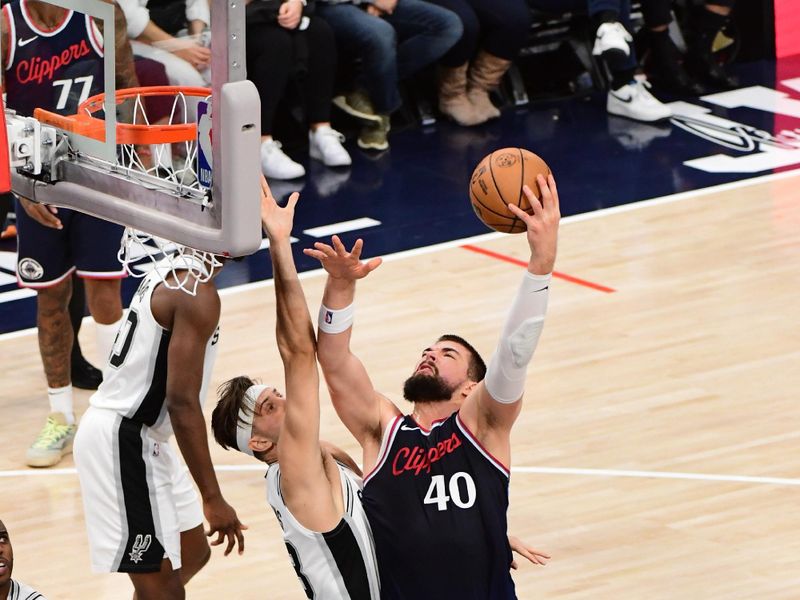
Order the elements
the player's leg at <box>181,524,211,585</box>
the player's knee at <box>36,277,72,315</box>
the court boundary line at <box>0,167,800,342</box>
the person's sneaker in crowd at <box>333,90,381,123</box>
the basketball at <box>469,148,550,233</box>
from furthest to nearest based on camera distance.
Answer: the person's sneaker in crowd at <box>333,90,381,123</box>, the court boundary line at <box>0,167,800,342</box>, the player's knee at <box>36,277,72,315</box>, the player's leg at <box>181,524,211,585</box>, the basketball at <box>469,148,550,233</box>

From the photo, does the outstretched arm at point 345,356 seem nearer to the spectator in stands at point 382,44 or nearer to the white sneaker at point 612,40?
the spectator in stands at point 382,44

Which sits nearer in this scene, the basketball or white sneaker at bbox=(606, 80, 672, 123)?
the basketball

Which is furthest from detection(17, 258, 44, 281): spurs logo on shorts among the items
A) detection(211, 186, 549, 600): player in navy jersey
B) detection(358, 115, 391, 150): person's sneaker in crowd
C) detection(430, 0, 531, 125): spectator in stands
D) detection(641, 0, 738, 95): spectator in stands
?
detection(641, 0, 738, 95): spectator in stands

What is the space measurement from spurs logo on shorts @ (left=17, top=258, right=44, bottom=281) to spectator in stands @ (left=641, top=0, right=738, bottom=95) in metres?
6.32

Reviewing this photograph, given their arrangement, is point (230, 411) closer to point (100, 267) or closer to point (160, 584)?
point (160, 584)

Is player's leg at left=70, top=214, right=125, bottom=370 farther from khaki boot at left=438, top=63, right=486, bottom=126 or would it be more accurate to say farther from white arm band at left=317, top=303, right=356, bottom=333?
khaki boot at left=438, top=63, right=486, bottom=126

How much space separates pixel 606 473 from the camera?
6672mm

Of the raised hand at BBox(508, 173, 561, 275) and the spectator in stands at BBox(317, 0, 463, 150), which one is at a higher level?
the raised hand at BBox(508, 173, 561, 275)

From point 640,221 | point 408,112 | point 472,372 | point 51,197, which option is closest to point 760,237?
point 640,221

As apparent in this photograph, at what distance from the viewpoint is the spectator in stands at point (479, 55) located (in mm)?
11328

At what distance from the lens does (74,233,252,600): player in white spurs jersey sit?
5168mm

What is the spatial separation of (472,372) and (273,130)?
6.69 metres

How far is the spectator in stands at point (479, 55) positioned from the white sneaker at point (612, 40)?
512 millimetres

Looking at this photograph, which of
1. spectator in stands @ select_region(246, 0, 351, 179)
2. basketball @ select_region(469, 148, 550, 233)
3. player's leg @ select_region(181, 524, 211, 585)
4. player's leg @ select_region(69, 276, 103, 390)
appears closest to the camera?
basketball @ select_region(469, 148, 550, 233)
